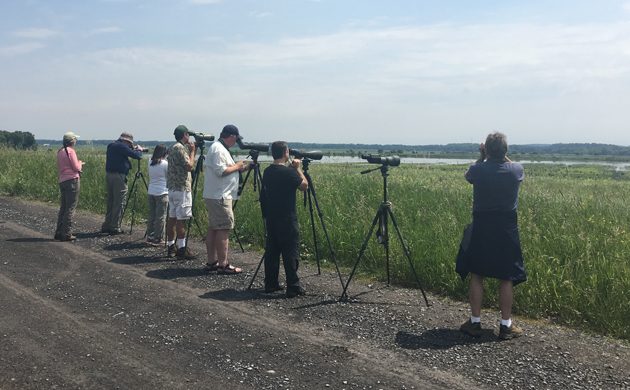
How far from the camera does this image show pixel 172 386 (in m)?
3.82

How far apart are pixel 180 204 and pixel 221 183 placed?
1251 mm

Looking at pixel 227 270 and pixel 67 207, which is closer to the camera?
pixel 227 270

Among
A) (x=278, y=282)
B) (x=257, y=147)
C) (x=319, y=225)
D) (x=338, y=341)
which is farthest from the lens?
(x=319, y=225)

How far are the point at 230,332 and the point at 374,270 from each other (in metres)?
2.78

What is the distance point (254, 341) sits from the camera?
4.69 m

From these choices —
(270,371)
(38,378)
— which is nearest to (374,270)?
(270,371)

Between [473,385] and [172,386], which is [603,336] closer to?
[473,385]

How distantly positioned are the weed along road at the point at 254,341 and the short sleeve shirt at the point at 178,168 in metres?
1.41

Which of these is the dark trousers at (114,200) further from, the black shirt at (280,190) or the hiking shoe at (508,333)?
the hiking shoe at (508,333)

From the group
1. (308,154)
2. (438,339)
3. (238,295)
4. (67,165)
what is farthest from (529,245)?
(67,165)

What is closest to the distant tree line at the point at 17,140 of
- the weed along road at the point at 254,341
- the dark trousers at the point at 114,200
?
the dark trousers at the point at 114,200

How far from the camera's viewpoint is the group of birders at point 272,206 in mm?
4855

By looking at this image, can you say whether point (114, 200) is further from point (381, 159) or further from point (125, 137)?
point (381, 159)

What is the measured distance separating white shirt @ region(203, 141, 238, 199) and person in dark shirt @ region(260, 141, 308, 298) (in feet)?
2.81
